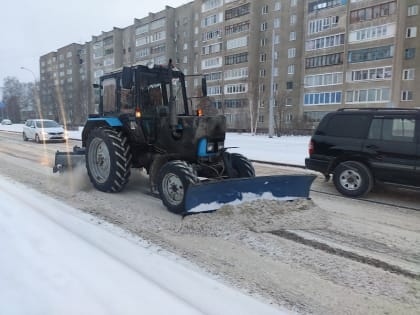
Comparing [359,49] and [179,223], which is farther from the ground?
[359,49]

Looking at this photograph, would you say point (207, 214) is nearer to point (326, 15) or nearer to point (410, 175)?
point (410, 175)

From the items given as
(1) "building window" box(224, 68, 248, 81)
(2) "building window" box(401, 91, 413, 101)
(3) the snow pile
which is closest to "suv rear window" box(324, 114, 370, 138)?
(3) the snow pile

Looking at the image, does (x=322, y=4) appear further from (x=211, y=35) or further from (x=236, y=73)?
(x=211, y=35)

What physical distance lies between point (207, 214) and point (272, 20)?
52346 mm

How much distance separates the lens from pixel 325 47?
141 feet

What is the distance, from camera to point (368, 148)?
688cm

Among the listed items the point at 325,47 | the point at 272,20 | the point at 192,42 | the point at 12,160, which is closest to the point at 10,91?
the point at 192,42

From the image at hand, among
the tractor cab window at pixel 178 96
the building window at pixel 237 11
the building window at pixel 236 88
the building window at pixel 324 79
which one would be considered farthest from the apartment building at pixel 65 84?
the tractor cab window at pixel 178 96

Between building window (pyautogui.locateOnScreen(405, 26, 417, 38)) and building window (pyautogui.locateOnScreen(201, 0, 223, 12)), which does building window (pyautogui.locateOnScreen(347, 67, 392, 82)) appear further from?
building window (pyautogui.locateOnScreen(201, 0, 223, 12))

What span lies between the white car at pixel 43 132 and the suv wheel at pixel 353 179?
17.6 meters

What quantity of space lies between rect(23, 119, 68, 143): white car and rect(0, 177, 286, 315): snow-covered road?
55.1 ft

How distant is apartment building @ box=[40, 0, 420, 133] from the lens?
124 ft

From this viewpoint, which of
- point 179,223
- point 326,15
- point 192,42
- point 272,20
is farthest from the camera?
point 192,42

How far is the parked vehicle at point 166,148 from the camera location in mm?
5336
